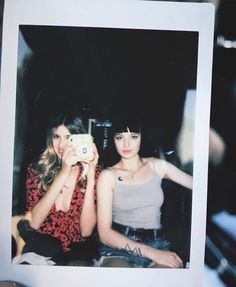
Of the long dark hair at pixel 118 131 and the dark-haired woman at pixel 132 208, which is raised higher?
the long dark hair at pixel 118 131

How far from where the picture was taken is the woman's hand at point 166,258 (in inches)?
13.8

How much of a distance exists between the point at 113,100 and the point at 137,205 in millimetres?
119

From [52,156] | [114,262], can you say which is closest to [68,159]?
[52,156]

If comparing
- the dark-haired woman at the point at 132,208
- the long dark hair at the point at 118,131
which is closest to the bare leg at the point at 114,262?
the dark-haired woman at the point at 132,208

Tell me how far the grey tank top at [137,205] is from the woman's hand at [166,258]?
0.03m

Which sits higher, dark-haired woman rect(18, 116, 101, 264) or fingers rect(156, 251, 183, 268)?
dark-haired woman rect(18, 116, 101, 264)

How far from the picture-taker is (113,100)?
0.35 meters

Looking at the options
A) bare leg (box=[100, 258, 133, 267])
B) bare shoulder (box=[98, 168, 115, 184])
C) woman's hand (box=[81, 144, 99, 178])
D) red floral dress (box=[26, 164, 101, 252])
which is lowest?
bare leg (box=[100, 258, 133, 267])

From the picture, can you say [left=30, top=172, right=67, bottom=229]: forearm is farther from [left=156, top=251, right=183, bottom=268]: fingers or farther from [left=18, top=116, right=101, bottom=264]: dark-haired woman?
[left=156, top=251, right=183, bottom=268]: fingers

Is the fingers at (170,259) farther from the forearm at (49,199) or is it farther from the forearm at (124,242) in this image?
the forearm at (49,199)

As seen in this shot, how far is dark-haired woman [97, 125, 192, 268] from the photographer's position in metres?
0.35

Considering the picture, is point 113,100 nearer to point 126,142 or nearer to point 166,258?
point 126,142

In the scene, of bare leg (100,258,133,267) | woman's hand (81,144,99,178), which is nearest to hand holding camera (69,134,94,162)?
woman's hand (81,144,99,178)

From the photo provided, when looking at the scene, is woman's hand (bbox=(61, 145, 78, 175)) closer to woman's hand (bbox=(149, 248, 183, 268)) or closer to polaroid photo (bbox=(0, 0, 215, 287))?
polaroid photo (bbox=(0, 0, 215, 287))
